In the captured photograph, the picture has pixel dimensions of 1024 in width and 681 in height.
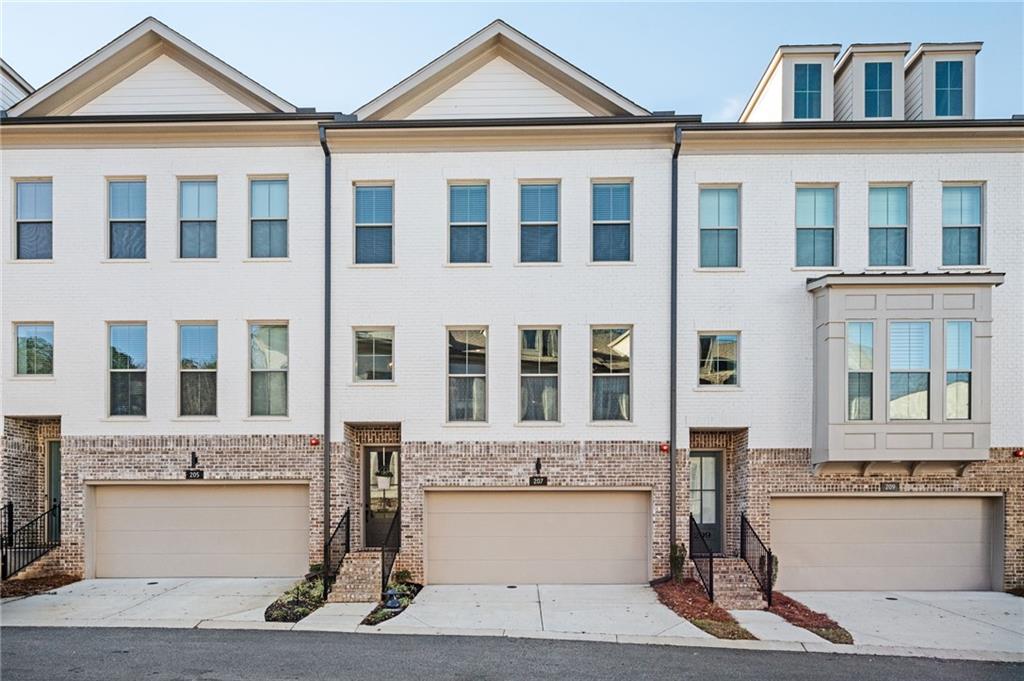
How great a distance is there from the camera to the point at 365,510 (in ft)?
44.5

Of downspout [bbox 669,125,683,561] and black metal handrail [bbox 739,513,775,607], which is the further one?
downspout [bbox 669,125,683,561]

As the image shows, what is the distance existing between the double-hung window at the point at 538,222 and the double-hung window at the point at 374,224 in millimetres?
2544

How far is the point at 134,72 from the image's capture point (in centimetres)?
1337

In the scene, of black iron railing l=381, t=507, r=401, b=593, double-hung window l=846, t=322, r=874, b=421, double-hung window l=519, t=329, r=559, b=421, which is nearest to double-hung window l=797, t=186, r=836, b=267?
double-hung window l=846, t=322, r=874, b=421

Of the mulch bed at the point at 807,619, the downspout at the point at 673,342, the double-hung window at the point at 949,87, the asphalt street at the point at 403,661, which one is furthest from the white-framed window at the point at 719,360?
the double-hung window at the point at 949,87

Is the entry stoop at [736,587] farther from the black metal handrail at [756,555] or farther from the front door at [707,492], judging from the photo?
the front door at [707,492]

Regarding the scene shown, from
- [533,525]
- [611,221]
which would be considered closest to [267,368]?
[533,525]

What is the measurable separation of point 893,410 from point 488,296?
7.63 m

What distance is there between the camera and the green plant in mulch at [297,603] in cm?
1039

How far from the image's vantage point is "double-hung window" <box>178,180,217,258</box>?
43.0 ft

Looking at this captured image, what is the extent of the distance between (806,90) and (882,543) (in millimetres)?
8891

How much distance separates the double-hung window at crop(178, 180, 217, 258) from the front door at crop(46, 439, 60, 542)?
15.9 feet

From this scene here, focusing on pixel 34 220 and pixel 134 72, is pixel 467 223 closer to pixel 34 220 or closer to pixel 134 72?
pixel 134 72

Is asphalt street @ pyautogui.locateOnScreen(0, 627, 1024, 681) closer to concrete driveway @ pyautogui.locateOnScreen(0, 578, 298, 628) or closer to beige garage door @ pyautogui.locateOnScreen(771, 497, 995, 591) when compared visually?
concrete driveway @ pyautogui.locateOnScreen(0, 578, 298, 628)
